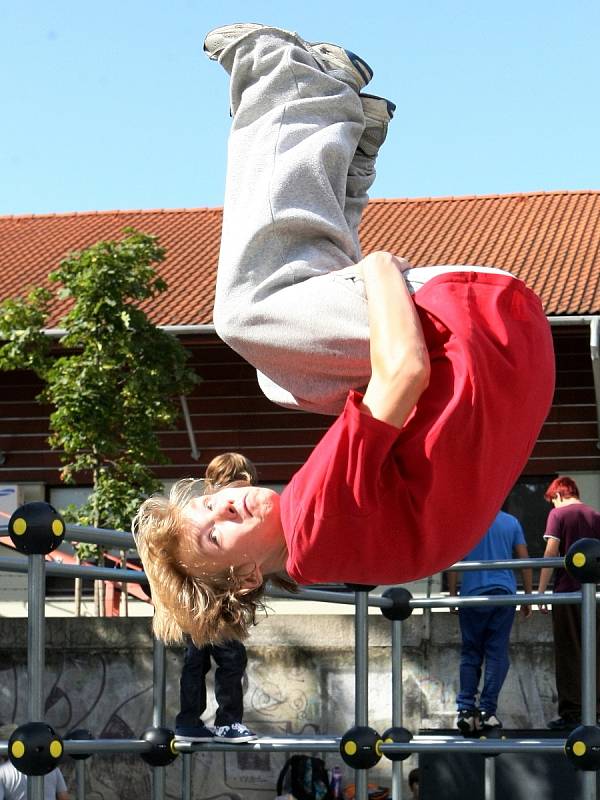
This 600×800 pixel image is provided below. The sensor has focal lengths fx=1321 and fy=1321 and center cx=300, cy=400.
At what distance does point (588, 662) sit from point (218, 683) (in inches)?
101

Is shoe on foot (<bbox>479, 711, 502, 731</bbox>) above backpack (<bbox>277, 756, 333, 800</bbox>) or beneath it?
above

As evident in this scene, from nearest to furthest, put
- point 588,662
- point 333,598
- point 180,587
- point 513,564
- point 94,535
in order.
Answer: point 180,587, point 94,535, point 588,662, point 333,598, point 513,564

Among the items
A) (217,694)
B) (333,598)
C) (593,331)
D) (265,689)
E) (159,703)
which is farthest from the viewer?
(593,331)

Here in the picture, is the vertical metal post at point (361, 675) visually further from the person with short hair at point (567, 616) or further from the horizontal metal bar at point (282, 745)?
the person with short hair at point (567, 616)

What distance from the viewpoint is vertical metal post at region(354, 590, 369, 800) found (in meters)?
4.37

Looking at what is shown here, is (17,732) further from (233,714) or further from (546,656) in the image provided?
(546,656)

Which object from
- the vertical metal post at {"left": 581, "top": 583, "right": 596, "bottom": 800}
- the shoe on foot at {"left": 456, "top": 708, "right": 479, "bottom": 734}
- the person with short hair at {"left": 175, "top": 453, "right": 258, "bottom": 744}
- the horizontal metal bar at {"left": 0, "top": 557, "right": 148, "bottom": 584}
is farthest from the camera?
the shoe on foot at {"left": 456, "top": 708, "right": 479, "bottom": 734}

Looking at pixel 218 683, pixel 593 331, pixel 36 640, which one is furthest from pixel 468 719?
pixel 593 331

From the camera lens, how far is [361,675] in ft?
14.6

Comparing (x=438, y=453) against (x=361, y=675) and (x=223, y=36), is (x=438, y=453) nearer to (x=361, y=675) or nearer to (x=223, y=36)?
(x=223, y=36)

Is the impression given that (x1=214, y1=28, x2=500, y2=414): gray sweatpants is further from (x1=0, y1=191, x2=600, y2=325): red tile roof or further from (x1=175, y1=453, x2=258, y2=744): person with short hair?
(x1=0, y1=191, x2=600, y2=325): red tile roof

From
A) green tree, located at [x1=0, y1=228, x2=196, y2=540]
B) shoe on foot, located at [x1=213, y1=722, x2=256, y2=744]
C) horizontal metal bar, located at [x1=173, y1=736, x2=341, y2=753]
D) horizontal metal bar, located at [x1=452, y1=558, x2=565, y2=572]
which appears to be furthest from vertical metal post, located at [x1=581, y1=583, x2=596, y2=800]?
green tree, located at [x1=0, y1=228, x2=196, y2=540]

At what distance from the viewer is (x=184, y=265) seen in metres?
18.5

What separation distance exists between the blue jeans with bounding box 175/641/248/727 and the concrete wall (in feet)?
8.00
